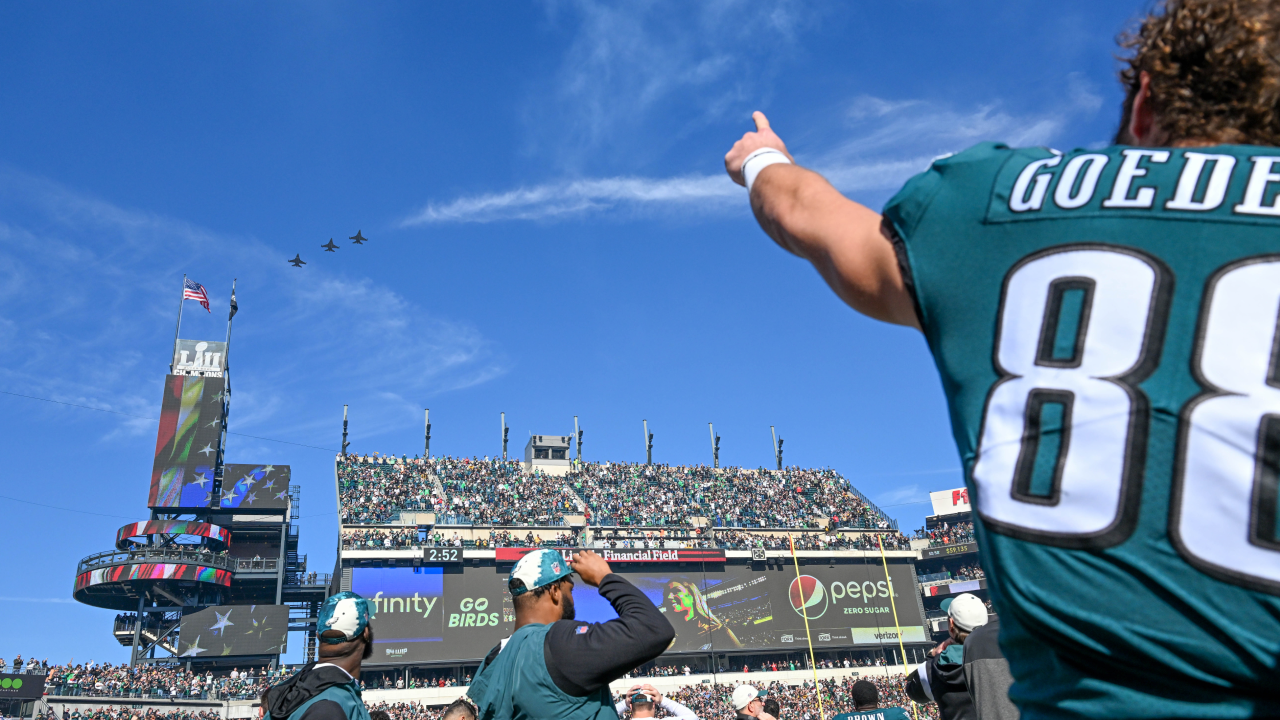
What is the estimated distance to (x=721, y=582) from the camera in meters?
48.5

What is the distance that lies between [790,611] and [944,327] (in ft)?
166

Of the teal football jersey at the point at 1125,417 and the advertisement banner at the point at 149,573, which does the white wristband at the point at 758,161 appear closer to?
the teal football jersey at the point at 1125,417

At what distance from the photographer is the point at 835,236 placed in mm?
1388

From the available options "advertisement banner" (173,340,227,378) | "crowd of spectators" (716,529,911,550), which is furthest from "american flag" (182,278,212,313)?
"crowd of spectators" (716,529,911,550)

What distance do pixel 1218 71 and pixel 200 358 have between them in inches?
2603

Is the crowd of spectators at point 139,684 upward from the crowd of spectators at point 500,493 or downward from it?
downward

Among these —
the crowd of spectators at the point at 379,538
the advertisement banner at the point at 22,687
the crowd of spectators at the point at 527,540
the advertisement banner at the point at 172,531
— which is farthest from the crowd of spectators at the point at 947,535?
the advertisement banner at the point at 22,687

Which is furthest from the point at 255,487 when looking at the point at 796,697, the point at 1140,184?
the point at 1140,184

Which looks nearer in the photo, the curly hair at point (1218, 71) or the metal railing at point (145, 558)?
the curly hair at point (1218, 71)

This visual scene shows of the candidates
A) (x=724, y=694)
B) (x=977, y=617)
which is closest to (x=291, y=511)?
(x=724, y=694)

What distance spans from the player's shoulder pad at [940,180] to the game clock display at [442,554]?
152 feet

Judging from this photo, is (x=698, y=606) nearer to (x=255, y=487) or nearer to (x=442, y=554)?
(x=442, y=554)

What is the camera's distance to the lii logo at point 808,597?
48.9m

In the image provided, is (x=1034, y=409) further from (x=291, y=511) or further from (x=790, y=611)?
(x=291, y=511)
